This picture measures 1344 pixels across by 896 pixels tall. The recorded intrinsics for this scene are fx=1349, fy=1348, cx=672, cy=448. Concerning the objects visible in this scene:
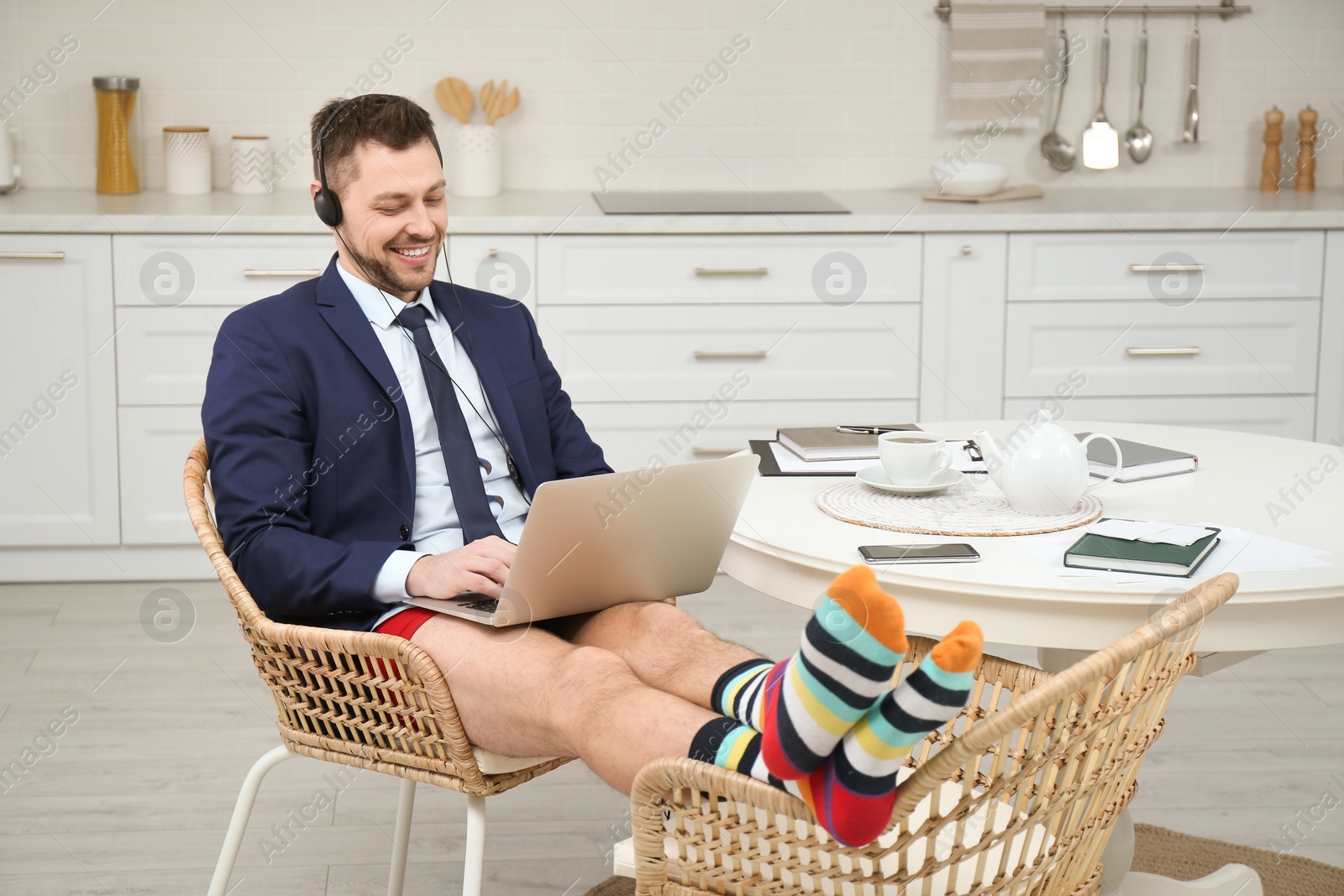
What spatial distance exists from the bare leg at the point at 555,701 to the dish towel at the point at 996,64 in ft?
9.43

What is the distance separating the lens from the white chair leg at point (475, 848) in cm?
144

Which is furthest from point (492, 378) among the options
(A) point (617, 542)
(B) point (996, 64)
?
(B) point (996, 64)

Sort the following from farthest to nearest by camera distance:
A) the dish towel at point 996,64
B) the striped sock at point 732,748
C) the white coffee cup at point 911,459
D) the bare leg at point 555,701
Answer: the dish towel at point 996,64
the white coffee cup at point 911,459
the bare leg at point 555,701
the striped sock at point 732,748

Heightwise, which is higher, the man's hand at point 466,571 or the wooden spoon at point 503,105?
the wooden spoon at point 503,105

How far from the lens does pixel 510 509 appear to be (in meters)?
1.87

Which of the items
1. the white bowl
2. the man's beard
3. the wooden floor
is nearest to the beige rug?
the wooden floor

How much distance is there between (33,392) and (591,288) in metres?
1.39

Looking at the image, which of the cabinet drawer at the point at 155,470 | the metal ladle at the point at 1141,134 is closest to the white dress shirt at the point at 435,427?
the cabinet drawer at the point at 155,470

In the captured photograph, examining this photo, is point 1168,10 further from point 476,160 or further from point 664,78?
point 476,160

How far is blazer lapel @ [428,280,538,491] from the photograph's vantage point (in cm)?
187

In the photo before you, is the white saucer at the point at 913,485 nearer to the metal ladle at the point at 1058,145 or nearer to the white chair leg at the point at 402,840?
the white chair leg at the point at 402,840

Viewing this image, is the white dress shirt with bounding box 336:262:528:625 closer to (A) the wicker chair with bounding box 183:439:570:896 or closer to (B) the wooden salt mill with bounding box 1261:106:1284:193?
(A) the wicker chair with bounding box 183:439:570:896

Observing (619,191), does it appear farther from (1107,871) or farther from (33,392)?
(1107,871)

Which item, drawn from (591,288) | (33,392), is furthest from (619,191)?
(33,392)
